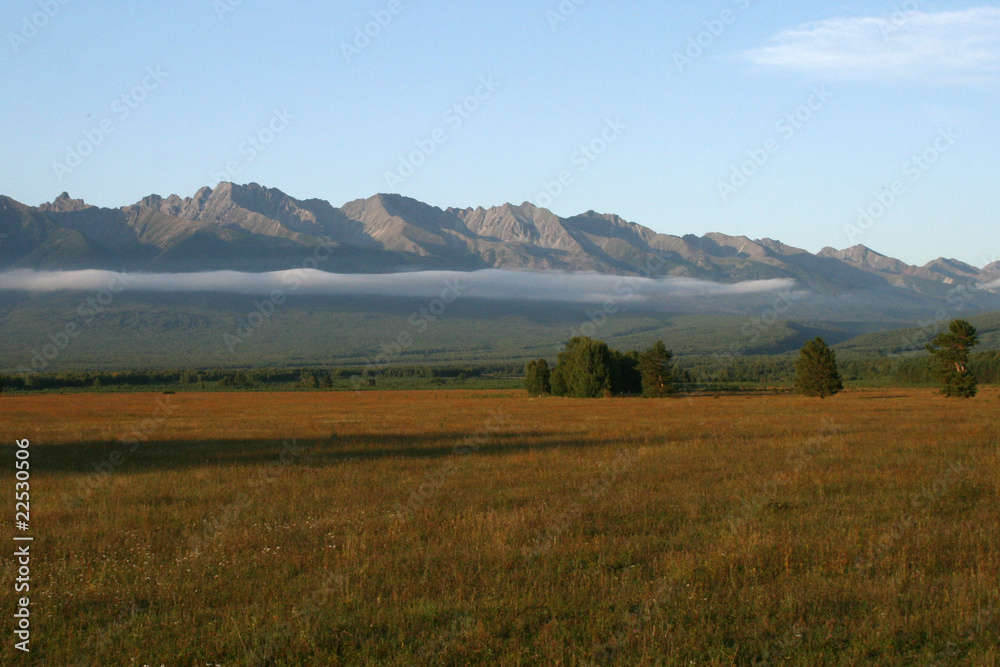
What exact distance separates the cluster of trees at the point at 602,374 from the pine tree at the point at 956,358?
27849 mm

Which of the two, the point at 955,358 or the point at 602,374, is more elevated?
the point at 955,358

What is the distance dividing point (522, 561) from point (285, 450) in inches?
662

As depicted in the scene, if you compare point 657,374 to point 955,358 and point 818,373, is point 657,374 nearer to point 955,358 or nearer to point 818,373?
point 818,373

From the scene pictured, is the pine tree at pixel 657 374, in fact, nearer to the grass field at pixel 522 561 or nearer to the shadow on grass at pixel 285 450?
the shadow on grass at pixel 285 450

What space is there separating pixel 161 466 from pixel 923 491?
19.2 m

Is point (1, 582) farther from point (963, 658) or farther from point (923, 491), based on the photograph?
point (923, 491)

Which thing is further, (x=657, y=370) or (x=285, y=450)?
(x=657, y=370)

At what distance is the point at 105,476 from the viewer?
1947 centimetres

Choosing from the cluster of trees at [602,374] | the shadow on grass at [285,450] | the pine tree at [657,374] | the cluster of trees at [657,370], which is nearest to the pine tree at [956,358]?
the cluster of trees at [657,370]

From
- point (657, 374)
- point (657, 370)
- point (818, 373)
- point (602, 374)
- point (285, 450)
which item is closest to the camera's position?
point (285, 450)

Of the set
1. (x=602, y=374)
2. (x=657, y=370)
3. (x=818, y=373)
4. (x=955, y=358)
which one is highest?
(x=955, y=358)

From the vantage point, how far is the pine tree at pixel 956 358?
201 ft

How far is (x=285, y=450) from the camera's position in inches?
1010

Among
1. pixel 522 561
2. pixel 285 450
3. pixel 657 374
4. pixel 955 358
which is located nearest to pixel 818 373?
pixel 955 358
